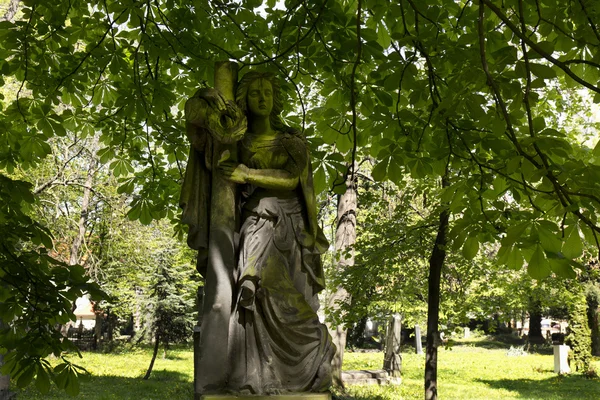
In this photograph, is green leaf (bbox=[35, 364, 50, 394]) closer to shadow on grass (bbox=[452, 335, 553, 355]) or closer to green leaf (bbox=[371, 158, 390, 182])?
green leaf (bbox=[371, 158, 390, 182])

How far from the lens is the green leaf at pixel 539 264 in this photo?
2.93 meters

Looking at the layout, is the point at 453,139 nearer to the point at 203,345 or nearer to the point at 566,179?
the point at 566,179

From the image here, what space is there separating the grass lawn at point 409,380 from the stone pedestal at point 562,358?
1.54 ft

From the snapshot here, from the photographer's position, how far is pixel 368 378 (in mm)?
18047

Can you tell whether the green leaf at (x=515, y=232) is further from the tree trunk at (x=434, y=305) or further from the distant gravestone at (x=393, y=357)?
the distant gravestone at (x=393, y=357)

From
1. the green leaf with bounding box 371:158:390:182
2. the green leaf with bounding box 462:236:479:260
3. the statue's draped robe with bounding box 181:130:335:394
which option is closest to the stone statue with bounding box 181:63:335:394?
the statue's draped robe with bounding box 181:130:335:394

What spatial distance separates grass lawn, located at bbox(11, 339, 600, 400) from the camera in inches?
615

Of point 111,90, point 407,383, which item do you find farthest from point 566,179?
point 407,383

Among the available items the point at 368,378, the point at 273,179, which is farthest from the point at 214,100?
the point at 368,378

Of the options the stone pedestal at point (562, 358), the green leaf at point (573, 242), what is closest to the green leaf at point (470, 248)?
the green leaf at point (573, 242)

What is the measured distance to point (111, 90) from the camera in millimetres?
7340

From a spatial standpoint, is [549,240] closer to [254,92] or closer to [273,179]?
[273,179]

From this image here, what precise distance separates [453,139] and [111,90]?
15.0ft

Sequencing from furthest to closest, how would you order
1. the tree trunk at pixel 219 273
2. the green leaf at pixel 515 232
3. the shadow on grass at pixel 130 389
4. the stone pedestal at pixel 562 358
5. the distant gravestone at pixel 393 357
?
the stone pedestal at pixel 562 358 < the distant gravestone at pixel 393 357 < the shadow on grass at pixel 130 389 < the tree trunk at pixel 219 273 < the green leaf at pixel 515 232
